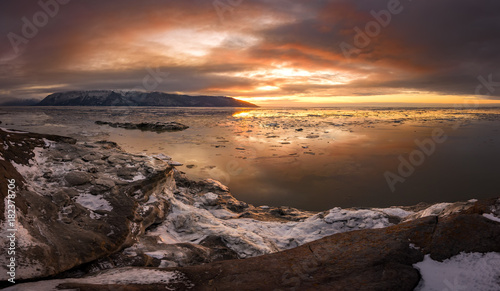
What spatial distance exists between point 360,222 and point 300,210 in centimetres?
317

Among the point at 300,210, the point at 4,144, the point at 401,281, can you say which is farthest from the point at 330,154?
the point at 4,144

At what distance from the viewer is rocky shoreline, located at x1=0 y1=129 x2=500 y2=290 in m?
3.07

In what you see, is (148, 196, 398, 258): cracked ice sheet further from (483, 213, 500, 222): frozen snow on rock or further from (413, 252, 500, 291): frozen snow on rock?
(413, 252, 500, 291): frozen snow on rock

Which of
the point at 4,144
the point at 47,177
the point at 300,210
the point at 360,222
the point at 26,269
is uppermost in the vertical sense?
the point at 4,144

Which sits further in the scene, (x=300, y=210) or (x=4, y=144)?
(x=300, y=210)

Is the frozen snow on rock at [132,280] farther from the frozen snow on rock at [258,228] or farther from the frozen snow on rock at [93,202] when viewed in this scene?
the frozen snow on rock at [93,202]

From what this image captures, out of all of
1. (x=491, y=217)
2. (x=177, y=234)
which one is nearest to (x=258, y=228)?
(x=177, y=234)

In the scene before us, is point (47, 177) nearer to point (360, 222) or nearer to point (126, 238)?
point (126, 238)

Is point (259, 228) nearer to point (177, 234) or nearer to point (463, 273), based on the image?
point (177, 234)

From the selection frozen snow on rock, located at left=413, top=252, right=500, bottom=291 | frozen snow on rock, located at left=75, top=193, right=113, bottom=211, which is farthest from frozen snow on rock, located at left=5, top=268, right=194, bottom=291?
frozen snow on rock, located at left=75, top=193, right=113, bottom=211

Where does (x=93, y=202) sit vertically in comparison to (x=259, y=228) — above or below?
above

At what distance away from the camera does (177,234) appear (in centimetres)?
720

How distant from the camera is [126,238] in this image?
18.4 ft

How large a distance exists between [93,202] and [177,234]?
2440mm
